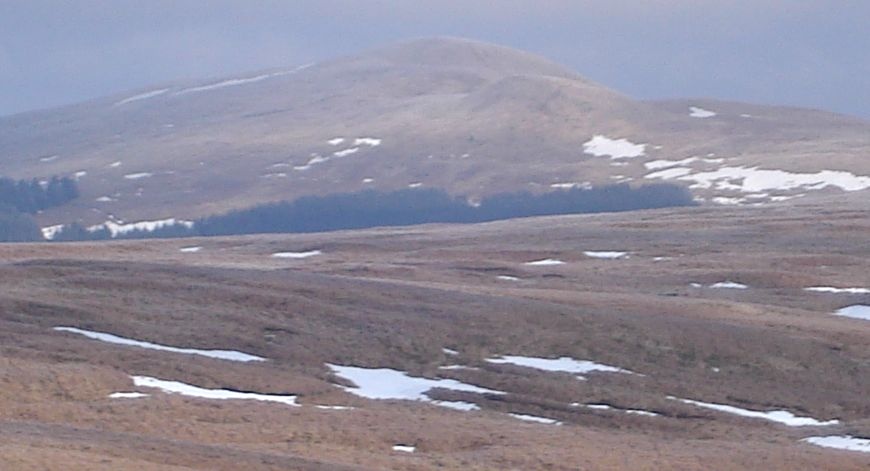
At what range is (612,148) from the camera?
6467 inches

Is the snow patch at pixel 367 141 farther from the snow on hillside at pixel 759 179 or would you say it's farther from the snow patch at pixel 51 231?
the snow patch at pixel 51 231

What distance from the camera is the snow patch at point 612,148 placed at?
161 meters

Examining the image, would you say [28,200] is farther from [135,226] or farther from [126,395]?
[126,395]

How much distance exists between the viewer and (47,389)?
28734 mm

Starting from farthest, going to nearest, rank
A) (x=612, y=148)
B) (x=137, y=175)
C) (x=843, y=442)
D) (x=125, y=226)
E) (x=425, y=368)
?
(x=137, y=175)
(x=612, y=148)
(x=125, y=226)
(x=425, y=368)
(x=843, y=442)

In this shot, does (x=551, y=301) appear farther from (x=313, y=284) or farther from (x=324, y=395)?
(x=324, y=395)

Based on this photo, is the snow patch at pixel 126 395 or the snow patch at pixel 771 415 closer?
the snow patch at pixel 126 395

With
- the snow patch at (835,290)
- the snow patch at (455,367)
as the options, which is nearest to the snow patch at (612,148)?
the snow patch at (835,290)

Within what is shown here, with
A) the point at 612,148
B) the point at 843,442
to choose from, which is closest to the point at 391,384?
the point at 843,442

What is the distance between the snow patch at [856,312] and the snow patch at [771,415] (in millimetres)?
14467

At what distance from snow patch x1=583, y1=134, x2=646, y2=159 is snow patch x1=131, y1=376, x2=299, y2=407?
427 feet

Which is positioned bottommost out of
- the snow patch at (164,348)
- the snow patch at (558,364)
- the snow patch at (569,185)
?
the snow patch at (558,364)

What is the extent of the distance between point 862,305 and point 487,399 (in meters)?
21.4

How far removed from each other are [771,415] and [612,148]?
131 meters
